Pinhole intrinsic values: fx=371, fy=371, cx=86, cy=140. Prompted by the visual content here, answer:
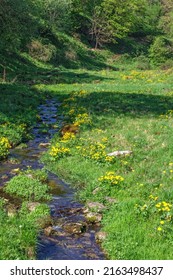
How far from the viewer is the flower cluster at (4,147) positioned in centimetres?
1639

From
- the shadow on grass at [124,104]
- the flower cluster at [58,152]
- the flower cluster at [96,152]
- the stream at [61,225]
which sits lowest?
the stream at [61,225]

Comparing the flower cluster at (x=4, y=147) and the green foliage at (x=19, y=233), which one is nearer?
the green foliage at (x=19, y=233)

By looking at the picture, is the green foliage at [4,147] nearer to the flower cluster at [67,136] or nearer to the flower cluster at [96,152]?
the flower cluster at [67,136]

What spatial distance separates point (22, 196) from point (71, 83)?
101ft

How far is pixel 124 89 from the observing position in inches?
1485

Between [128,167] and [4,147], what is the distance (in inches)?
A: 231

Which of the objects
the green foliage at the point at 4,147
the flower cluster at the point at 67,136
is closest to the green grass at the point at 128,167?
the flower cluster at the point at 67,136

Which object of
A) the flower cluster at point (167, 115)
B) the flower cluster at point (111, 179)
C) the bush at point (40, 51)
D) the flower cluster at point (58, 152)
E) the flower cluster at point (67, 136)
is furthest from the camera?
the bush at point (40, 51)

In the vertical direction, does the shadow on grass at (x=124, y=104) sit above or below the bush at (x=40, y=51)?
below

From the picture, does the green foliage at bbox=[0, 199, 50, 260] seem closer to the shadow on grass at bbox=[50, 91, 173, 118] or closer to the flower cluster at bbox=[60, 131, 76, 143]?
the flower cluster at bbox=[60, 131, 76, 143]

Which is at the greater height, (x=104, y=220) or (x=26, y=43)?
(x=26, y=43)

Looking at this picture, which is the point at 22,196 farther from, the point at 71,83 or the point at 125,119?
the point at 71,83

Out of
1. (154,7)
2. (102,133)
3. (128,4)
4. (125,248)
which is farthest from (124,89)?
(154,7)

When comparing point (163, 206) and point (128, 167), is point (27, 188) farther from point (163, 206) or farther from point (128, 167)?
point (163, 206)
